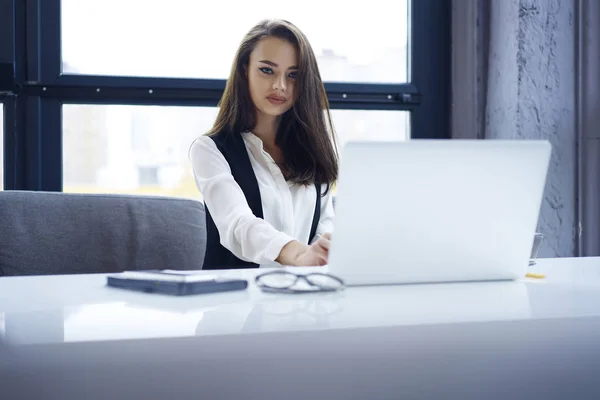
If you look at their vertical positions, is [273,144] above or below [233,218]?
above

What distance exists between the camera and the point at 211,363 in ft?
2.01

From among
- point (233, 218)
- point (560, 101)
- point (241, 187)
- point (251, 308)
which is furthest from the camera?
point (560, 101)

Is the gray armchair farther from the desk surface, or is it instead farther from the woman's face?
the desk surface

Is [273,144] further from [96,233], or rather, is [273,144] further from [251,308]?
[251,308]

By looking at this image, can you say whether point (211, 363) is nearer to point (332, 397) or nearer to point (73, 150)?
point (332, 397)

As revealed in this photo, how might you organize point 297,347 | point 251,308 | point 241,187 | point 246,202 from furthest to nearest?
point 241,187 < point 246,202 < point 251,308 < point 297,347

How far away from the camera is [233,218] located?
1.73 meters

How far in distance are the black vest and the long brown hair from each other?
0.17ft

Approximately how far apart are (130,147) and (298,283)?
1.76 meters

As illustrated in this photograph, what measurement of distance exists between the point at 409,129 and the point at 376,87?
0.22 metres

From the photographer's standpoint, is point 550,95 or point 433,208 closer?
point 433,208

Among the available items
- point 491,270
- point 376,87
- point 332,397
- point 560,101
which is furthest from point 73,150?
point 332,397

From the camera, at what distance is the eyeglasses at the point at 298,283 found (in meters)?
0.86

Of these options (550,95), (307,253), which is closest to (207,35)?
(550,95)
